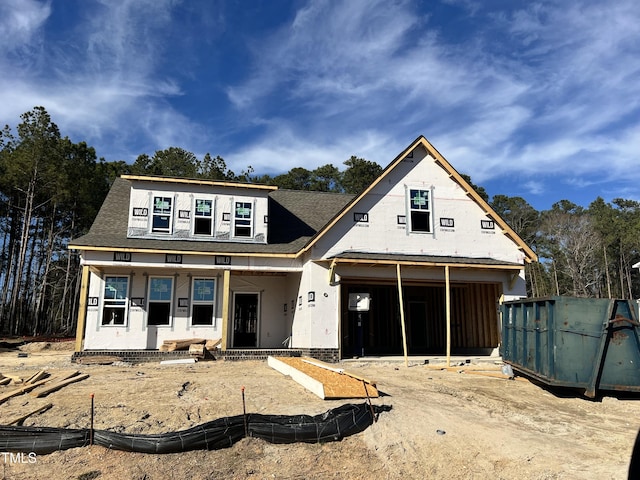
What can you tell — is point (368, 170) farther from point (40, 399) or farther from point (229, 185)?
point (40, 399)

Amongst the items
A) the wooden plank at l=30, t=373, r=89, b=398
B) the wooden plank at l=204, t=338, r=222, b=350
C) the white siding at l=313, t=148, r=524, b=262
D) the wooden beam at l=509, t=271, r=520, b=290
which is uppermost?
the white siding at l=313, t=148, r=524, b=262

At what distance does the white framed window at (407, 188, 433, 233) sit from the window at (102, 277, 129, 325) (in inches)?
408

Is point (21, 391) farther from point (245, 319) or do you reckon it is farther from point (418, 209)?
point (418, 209)

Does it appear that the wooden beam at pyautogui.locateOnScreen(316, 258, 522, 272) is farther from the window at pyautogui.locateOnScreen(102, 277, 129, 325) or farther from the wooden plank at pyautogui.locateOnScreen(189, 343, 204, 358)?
the window at pyautogui.locateOnScreen(102, 277, 129, 325)

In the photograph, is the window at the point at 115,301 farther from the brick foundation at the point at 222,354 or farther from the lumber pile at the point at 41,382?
the lumber pile at the point at 41,382

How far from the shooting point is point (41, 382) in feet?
32.5

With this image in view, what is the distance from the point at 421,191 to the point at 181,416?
11778 mm

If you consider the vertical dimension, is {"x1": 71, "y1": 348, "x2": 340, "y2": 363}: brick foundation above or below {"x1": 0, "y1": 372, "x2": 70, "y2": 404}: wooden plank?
above

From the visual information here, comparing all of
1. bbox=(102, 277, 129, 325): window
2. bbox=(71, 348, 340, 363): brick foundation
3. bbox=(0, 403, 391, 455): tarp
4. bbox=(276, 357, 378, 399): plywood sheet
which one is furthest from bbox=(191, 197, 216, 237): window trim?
bbox=(0, 403, 391, 455): tarp

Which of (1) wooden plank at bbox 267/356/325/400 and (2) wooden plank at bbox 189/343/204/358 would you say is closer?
(1) wooden plank at bbox 267/356/325/400

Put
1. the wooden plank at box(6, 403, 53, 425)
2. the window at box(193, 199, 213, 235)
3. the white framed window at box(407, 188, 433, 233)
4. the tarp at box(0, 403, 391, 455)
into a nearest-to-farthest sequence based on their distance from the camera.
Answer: the tarp at box(0, 403, 391, 455) < the wooden plank at box(6, 403, 53, 425) < the white framed window at box(407, 188, 433, 233) < the window at box(193, 199, 213, 235)

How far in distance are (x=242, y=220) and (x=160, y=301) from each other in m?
4.12

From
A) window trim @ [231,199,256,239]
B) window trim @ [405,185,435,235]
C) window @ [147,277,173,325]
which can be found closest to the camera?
window trim @ [405,185,435,235]

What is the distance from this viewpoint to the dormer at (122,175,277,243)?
667 inches
